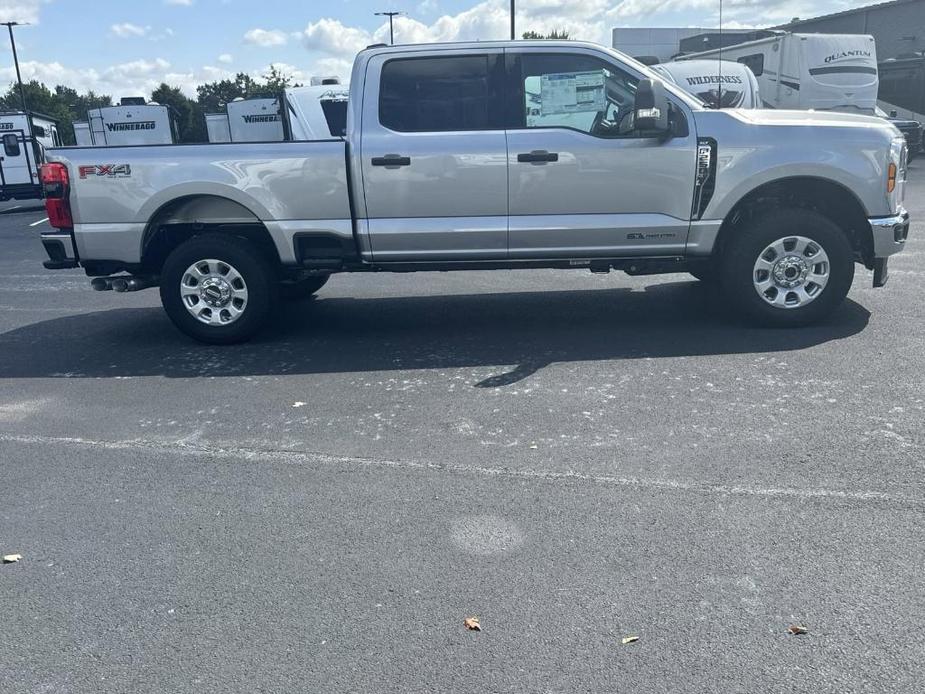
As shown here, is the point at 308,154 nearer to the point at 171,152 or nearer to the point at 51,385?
the point at 171,152

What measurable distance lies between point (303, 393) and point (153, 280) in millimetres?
2135

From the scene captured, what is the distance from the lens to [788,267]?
259 inches

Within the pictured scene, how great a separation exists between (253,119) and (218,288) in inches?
604

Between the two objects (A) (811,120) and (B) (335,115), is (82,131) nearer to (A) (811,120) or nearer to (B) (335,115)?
(B) (335,115)

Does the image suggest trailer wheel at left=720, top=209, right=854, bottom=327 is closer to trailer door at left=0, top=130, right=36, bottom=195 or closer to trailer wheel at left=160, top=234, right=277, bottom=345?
trailer wheel at left=160, top=234, right=277, bottom=345

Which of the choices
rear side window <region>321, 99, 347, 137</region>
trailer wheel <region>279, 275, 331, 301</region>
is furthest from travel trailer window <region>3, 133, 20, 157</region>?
trailer wheel <region>279, 275, 331, 301</region>

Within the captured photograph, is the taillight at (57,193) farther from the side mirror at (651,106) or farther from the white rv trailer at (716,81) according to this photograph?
the white rv trailer at (716,81)

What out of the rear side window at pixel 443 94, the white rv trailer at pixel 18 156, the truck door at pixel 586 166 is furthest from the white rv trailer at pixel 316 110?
the white rv trailer at pixel 18 156

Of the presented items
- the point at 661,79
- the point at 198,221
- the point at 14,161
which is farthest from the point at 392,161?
the point at 14,161

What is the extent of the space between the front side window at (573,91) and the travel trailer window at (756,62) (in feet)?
60.1

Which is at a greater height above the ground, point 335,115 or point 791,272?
point 335,115

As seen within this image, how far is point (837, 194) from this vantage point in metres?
6.59

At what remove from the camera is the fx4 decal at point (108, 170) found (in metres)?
6.51

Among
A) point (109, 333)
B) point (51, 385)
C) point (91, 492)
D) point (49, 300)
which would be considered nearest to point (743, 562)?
point (91, 492)
